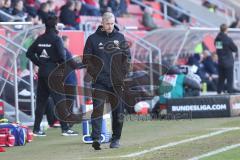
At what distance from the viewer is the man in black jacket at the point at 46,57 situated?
15602 mm

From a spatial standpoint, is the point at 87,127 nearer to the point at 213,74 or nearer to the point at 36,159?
the point at 36,159

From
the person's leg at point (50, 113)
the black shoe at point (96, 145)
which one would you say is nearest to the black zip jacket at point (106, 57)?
the black shoe at point (96, 145)

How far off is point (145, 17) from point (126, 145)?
559 inches

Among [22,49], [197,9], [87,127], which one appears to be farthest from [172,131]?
[197,9]

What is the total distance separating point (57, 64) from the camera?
51.8 feet

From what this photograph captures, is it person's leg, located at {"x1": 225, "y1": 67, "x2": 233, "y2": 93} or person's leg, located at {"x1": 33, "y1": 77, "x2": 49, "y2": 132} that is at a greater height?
person's leg, located at {"x1": 225, "y1": 67, "x2": 233, "y2": 93}

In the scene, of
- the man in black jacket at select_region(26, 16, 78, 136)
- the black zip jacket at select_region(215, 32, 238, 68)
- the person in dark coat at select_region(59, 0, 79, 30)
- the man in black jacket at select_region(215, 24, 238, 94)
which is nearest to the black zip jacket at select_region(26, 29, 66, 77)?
the man in black jacket at select_region(26, 16, 78, 136)

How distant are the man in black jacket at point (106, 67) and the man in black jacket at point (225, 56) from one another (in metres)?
9.72

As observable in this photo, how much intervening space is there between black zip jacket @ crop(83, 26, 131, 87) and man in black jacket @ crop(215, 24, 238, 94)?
9680mm

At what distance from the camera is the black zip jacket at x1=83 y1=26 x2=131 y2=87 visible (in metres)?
12.8

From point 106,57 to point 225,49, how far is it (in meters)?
10.4

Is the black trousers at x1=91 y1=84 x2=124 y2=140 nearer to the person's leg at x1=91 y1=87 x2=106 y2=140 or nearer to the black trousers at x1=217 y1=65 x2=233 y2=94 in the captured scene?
the person's leg at x1=91 y1=87 x2=106 y2=140

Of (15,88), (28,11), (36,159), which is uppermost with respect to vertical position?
(28,11)

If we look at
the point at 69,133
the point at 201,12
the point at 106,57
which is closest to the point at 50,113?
the point at 69,133
